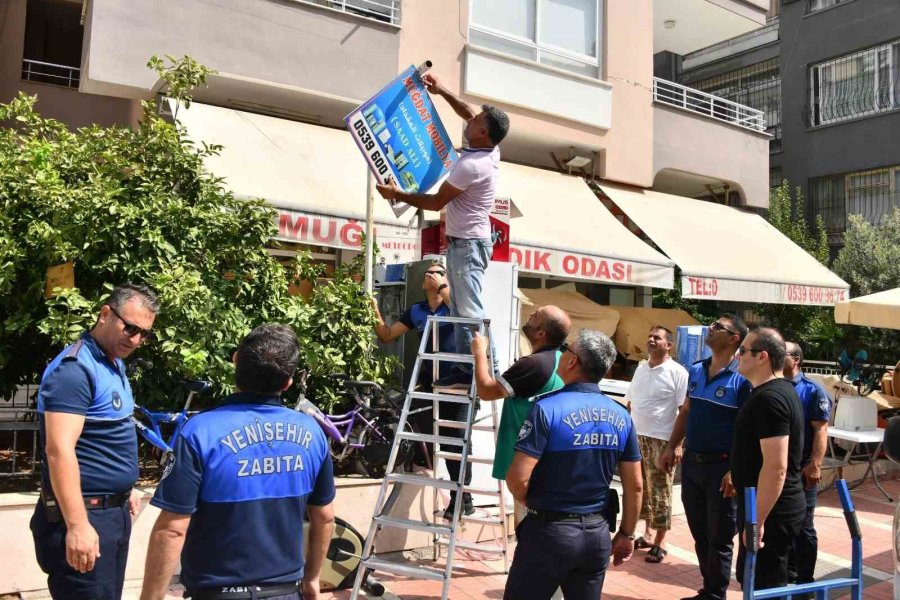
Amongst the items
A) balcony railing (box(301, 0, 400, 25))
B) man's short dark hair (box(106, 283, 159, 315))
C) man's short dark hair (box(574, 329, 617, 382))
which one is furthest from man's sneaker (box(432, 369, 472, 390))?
balcony railing (box(301, 0, 400, 25))

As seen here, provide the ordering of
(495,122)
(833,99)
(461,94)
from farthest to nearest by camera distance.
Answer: (833,99) < (461,94) < (495,122)

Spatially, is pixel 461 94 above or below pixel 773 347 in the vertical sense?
above

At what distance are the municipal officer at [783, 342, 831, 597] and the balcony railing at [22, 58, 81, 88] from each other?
39.7ft

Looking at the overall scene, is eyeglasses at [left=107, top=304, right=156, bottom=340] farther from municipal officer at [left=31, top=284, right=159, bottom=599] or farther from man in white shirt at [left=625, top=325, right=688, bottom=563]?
man in white shirt at [left=625, top=325, right=688, bottom=563]

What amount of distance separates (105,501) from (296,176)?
6404 millimetres

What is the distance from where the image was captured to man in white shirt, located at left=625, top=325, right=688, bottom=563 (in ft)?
20.2

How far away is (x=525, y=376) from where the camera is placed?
412 centimetres

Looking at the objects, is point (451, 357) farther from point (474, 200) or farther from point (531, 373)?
point (474, 200)

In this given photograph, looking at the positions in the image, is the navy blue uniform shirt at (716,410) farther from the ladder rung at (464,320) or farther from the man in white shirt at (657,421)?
the ladder rung at (464,320)

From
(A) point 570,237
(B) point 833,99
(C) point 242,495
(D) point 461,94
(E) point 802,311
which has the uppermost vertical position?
(B) point 833,99

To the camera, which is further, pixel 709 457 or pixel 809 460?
pixel 809 460

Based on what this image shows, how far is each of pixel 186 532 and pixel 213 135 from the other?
744cm

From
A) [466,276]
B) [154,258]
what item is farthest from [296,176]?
[466,276]

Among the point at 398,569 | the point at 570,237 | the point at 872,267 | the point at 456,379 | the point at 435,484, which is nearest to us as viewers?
the point at 398,569
